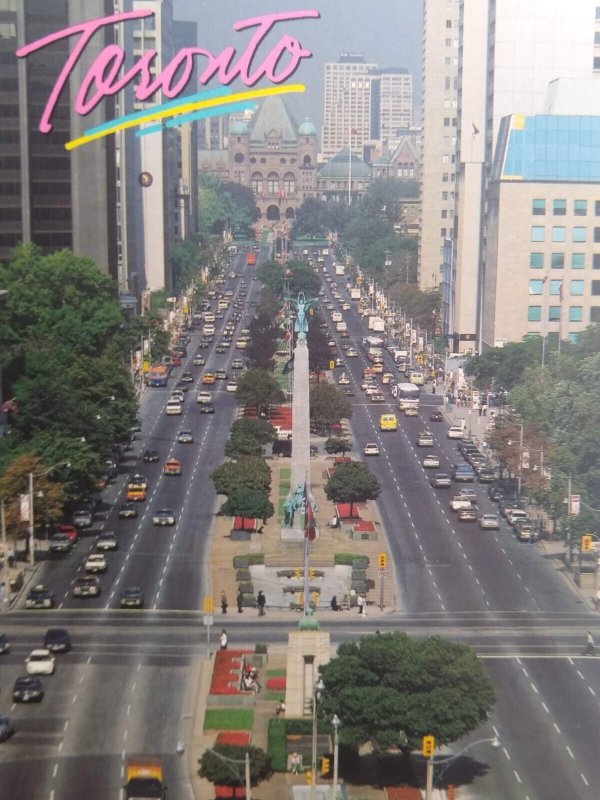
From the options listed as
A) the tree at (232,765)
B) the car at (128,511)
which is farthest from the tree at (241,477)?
the tree at (232,765)

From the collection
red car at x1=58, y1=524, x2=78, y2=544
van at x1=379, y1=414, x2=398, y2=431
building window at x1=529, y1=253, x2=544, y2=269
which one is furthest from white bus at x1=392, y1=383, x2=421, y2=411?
red car at x1=58, y1=524, x2=78, y2=544

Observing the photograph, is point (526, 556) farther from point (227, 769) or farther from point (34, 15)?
point (34, 15)

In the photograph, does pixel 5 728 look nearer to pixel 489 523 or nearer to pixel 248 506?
pixel 248 506

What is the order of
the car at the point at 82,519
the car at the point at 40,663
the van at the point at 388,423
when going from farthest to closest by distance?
the van at the point at 388,423
the car at the point at 82,519
the car at the point at 40,663

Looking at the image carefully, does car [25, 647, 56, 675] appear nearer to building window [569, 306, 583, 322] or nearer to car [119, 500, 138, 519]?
car [119, 500, 138, 519]

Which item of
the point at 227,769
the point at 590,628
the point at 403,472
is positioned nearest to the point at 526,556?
the point at 590,628

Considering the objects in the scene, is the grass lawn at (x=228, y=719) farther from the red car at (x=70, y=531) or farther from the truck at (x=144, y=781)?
the red car at (x=70, y=531)

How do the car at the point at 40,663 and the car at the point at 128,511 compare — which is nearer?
the car at the point at 40,663
